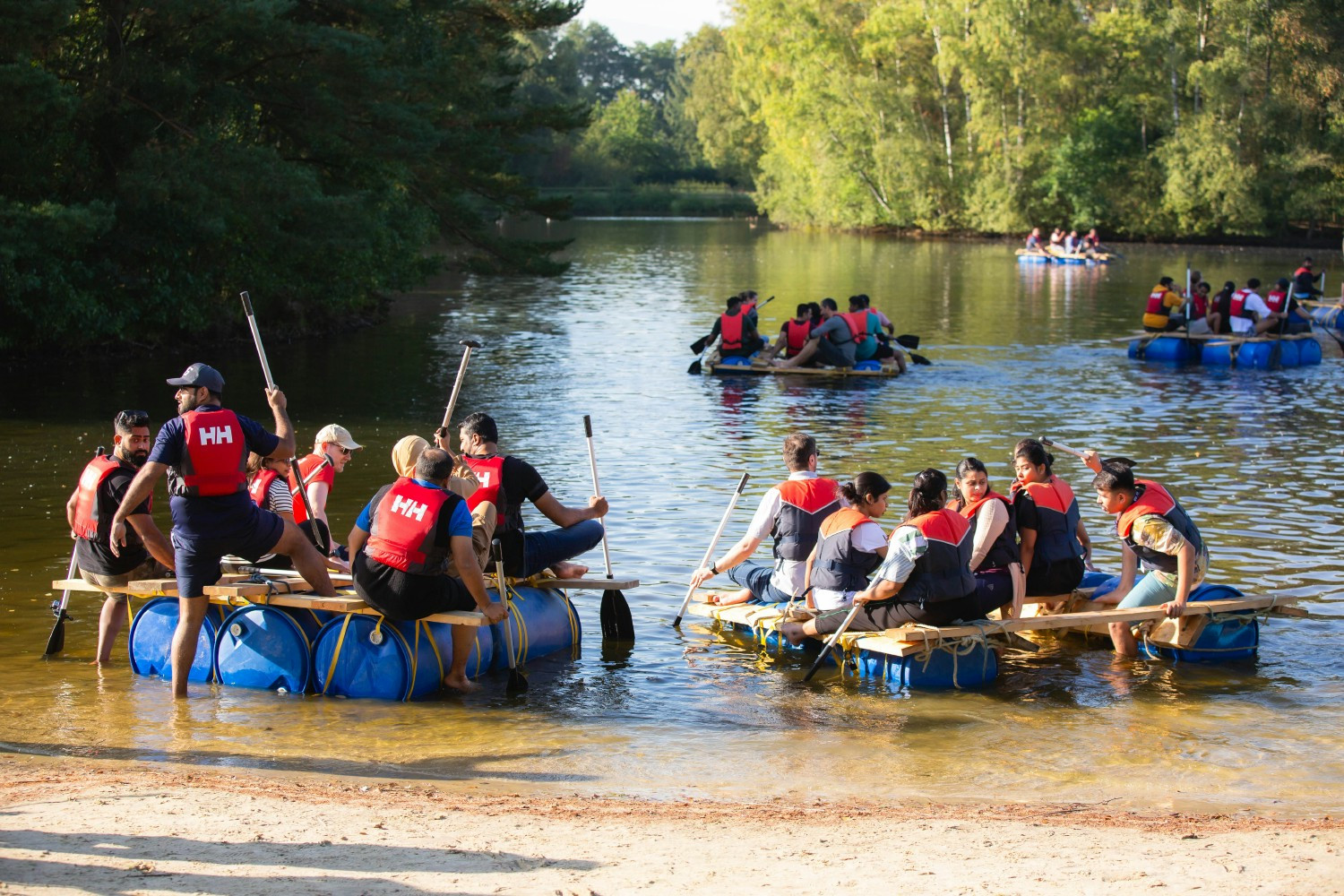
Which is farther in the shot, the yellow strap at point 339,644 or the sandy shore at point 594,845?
the yellow strap at point 339,644

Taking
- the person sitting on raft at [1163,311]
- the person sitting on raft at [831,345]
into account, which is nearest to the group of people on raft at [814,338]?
the person sitting on raft at [831,345]

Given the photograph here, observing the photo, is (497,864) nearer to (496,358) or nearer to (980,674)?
(980,674)

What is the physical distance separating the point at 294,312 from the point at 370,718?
2181cm

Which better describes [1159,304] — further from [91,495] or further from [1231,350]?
[91,495]

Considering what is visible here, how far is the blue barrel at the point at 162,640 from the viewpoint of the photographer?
31.0 feet

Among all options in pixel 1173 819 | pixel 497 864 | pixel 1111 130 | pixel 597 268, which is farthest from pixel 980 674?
pixel 1111 130

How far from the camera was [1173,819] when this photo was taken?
694 cm

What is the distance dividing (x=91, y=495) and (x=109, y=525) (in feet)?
0.71

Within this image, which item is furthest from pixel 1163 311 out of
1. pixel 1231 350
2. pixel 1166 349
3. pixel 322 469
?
pixel 322 469

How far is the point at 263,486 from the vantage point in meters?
9.85

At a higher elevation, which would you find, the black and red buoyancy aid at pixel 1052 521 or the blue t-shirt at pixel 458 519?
the blue t-shirt at pixel 458 519

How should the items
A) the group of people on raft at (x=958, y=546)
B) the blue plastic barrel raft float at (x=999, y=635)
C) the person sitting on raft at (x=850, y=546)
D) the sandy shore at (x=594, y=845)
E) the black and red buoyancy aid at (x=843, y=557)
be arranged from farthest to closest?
1. the black and red buoyancy aid at (x=843, y=557)
2. the person sitting on raft at (x=850, y=546)
3. the blue plastic barrel raft float at (x=999, y=635)
4. the group of people on raft at (x=958, y=546)
5. the sandy shore at (x=594, y=845)

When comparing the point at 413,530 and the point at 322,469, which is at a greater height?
the point at 322,469

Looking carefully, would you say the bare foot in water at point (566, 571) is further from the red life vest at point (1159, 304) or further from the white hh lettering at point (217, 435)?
the red life vest at point (1159, 304)
